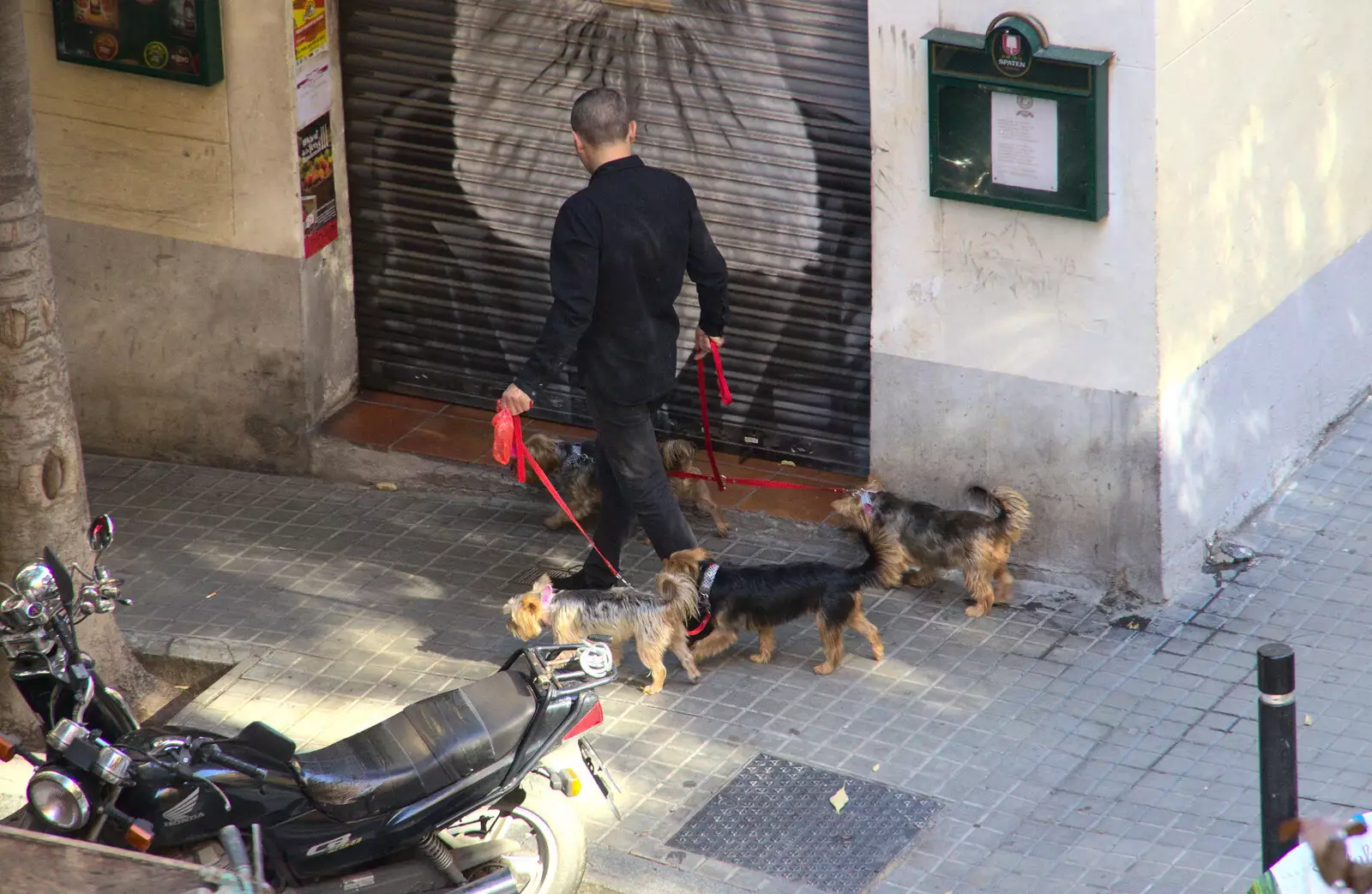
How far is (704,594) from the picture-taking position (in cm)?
796

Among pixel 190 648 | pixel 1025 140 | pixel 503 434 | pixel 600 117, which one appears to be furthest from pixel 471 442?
pixel 1025 140

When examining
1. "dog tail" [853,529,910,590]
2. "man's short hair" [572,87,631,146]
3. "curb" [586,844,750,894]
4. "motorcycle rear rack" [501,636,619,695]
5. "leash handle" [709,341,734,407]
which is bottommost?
"curb" [586,844,750,894]

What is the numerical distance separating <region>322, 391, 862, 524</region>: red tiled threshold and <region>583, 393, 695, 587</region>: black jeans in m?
1.08

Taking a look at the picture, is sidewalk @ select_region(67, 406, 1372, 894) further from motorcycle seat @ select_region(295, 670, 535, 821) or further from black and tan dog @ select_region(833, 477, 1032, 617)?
motorcycle seat @ select_region(295, 670, 535, 821)

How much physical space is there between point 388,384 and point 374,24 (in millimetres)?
1905

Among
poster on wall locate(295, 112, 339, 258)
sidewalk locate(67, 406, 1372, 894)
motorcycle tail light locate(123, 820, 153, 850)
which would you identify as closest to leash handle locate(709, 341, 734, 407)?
sidewalk locate(67, 406, 1372, 894)

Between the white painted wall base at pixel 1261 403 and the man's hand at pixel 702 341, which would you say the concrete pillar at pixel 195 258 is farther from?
the white painted wall base at pixel 1261 403

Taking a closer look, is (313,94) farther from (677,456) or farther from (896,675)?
(896,675)

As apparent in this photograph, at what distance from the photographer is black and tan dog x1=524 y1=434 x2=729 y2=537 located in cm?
926

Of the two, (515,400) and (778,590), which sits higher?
(515,400)

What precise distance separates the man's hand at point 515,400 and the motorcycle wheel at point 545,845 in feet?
5.78

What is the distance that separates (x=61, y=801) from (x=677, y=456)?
12.4ft

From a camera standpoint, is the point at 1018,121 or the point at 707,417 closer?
the point at 1018,121

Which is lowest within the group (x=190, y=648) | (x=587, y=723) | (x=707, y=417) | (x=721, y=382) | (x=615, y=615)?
(x=190, y=648)
